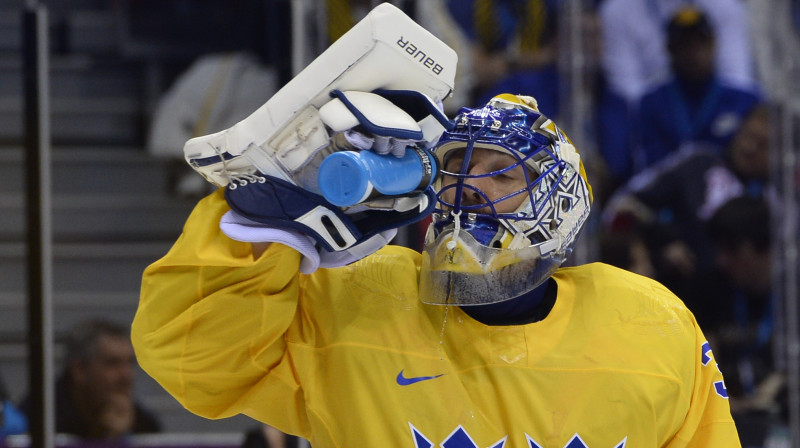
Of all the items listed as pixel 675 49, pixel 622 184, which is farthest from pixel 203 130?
pixel 675 49

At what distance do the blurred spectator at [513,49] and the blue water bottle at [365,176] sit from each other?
1955 mm

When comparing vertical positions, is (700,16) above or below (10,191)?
above

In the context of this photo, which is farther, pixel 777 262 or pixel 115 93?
Answer: pixel 777 262

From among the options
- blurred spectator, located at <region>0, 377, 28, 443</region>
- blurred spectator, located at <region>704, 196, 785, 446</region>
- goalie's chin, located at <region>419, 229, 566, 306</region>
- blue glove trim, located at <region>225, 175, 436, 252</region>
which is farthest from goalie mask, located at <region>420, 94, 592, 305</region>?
blurred spectator, located at <region>704, 196, 785, 446</region>

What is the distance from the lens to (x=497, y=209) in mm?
1408

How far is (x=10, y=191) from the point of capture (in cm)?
283

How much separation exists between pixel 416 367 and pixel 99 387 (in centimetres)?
155

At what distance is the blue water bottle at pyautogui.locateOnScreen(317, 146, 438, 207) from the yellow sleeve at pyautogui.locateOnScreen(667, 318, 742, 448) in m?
0.58

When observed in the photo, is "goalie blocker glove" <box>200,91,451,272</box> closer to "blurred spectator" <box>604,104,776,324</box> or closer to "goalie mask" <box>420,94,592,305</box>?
"goalie mask" <box>420,94,592,305</box>

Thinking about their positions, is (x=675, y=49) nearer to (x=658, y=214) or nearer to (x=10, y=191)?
(x=658, y=214)

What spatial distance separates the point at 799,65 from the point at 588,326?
6.63ft

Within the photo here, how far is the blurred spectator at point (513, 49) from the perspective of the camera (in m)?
3.07

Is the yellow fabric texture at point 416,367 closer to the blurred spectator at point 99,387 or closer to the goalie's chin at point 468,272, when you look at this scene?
the goalie's chin at point 468,272

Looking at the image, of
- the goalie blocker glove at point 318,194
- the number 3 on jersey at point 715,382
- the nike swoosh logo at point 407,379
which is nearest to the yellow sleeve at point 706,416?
the number 3 on jersey at point 715,382
